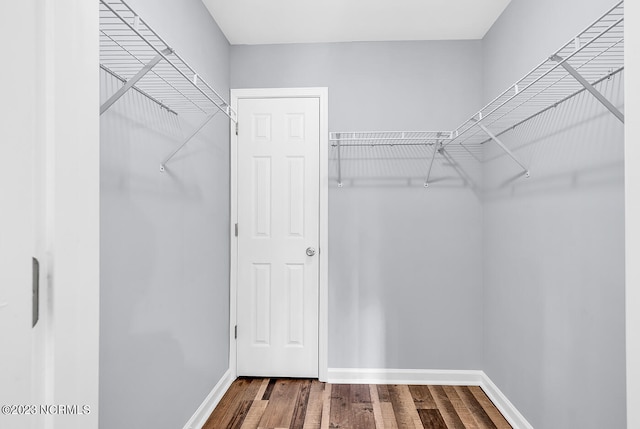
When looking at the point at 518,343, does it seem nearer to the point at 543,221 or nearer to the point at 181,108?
the point at 543,221

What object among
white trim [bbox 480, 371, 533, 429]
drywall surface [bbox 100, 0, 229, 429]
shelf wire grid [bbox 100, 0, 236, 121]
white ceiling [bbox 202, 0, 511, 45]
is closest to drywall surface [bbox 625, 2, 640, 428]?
shelf wire grid [bbox 100, 0, 236, 121]

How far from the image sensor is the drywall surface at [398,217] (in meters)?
2.90

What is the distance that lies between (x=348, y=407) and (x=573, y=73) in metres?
2.14

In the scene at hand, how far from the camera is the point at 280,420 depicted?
7.69 feet

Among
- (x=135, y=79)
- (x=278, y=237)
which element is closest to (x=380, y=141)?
(x=278, y=237)

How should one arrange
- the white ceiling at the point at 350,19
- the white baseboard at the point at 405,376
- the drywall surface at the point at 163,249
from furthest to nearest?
the white baseboard at the point at 405,376 < the white ceiling at the point at 350,19 < the drywall surface at the point at 163,249

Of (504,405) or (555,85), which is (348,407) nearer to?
(504,405)

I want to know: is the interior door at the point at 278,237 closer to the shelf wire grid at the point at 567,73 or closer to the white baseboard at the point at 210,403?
the white baseboard at the point at 210,403

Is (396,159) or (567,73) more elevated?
(567,73)

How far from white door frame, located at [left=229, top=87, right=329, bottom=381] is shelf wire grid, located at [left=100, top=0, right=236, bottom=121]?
68 cm

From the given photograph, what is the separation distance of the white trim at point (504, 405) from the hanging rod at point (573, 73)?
140 cm

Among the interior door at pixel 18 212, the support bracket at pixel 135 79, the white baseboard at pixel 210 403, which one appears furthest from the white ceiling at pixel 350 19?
the white baseboard at pixel 210 403

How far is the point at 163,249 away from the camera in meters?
1.89

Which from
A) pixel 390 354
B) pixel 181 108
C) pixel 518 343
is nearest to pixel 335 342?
pixel 390 354
